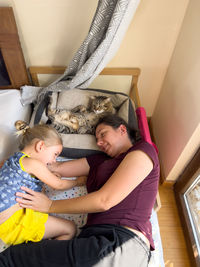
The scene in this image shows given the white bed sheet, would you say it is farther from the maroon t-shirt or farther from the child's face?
the child's face

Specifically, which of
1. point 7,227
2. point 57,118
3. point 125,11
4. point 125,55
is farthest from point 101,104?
point 7,227

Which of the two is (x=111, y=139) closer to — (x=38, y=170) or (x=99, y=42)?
(x=38, y=170)

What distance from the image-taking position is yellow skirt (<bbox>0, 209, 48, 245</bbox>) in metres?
0.91

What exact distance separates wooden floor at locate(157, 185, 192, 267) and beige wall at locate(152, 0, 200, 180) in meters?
0.18

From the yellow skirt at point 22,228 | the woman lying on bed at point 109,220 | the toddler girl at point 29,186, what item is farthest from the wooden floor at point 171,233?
the yellow skirt at point 22,228

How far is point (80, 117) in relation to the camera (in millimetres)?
1473

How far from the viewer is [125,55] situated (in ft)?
5.43

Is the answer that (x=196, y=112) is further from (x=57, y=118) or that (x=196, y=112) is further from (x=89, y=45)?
(x=57, y=118)

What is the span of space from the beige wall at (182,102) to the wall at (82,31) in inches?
3.8

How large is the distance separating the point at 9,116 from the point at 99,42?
81 cm

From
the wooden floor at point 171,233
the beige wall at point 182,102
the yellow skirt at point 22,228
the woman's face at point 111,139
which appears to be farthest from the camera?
the wooden floor at point 171,233

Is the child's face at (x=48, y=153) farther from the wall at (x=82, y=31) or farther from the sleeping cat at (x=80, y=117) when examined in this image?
the wall at (x=82, y=31)

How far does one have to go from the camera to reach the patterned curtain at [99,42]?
1094 millimetres

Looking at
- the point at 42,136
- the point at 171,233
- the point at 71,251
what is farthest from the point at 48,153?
the point at 171,233
